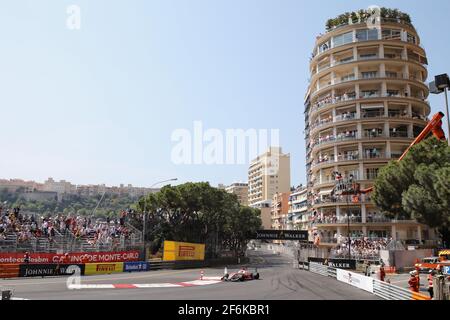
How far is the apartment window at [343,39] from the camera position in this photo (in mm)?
66000

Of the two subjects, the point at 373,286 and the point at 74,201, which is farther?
the point at 74,201

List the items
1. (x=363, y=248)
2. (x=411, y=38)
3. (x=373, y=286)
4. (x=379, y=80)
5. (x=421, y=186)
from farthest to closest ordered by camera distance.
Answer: (x=411, y=38) < (x=379, y=80) < (x=363, y=248) < (x=421, y=186) < (x=373, y=286)

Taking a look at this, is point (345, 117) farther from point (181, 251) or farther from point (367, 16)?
point (181, 251)

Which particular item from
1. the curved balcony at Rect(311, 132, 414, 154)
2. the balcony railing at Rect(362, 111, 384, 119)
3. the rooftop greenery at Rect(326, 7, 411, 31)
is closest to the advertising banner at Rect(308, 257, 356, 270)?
the curved balcony at Rect(311, 132, 414, 154)

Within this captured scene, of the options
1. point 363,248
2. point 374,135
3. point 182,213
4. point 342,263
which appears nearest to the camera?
point 342,263

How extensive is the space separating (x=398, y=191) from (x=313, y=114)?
90.7ft

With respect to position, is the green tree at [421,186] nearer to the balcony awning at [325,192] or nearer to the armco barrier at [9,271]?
the balcony awning at [325,192]

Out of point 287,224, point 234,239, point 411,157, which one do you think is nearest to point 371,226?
point 411,157

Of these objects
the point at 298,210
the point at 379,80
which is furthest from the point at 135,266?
the point at 298,210

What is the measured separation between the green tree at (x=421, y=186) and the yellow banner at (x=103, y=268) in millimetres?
29794

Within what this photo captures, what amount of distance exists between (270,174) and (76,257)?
140 meters

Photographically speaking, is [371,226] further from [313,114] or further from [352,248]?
[313,114]

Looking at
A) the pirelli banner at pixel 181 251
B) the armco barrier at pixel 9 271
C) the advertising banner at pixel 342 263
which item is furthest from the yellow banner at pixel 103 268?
the advertising banner at pixel 342 263

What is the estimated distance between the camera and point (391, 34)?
65250 mm
